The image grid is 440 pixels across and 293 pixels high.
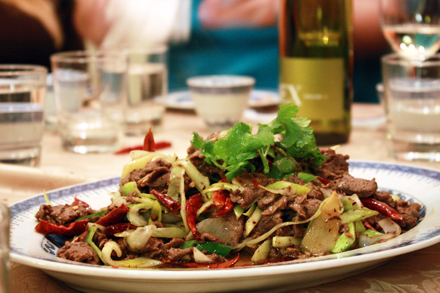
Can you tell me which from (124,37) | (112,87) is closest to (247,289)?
(112,87)

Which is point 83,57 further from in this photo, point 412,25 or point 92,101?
point 412,25

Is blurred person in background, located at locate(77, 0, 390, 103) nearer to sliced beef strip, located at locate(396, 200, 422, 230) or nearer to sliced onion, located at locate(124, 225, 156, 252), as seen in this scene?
sliced beef strip, located at locate(396, 200, 422, 230)

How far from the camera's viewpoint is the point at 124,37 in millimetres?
4887

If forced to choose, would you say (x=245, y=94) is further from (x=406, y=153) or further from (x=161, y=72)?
(x=406, y=153)

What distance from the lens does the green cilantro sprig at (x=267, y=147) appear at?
955 millimetres

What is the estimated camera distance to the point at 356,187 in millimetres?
988

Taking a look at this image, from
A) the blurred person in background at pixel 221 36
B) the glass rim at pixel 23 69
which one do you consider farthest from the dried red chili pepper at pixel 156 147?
the blurred person in background at pixel 221 36

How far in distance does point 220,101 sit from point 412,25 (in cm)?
80

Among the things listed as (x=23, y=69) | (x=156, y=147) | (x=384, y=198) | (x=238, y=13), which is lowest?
(x=156, y=147)

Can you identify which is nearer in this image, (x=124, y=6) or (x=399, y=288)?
(x=399, y=288)

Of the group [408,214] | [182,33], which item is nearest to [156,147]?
[408,214]

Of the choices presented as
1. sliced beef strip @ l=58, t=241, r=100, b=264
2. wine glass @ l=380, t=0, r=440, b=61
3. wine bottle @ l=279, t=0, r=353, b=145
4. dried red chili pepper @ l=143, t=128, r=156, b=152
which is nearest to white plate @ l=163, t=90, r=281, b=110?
wine bottle @ l=279, t=0, r=353, b=145

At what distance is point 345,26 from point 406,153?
530mm

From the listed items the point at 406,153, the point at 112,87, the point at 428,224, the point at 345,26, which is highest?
the point at 345,26
